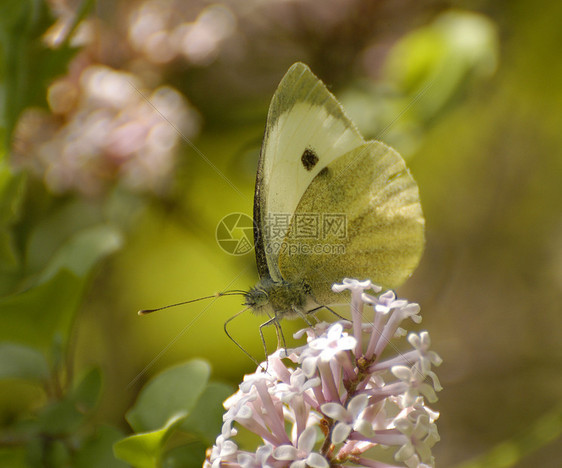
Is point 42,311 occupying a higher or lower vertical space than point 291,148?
lower

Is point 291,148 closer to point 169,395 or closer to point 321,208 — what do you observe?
point 321,208

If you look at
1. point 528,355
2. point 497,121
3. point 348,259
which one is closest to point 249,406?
point 348,259

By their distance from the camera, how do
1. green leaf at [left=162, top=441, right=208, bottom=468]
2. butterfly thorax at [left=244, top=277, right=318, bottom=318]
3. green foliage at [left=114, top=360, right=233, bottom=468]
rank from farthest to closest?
1. butterfly thorax at [left=244, top=277, right=318, bottom=318]
2. green leaf at [left=162, top=441, right=208, bottom=468]
3. green foliage at [left=114, top=360, right=233, bottom=468]

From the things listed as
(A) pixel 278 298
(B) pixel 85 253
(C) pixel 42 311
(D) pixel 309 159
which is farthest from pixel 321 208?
(C) pixel 42 311

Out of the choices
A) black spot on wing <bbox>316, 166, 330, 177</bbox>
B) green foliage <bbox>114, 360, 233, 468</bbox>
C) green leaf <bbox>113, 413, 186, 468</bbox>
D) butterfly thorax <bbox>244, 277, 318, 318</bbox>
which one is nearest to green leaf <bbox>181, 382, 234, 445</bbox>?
green foliage <bbox>114, 360, 233, 468</bbox>

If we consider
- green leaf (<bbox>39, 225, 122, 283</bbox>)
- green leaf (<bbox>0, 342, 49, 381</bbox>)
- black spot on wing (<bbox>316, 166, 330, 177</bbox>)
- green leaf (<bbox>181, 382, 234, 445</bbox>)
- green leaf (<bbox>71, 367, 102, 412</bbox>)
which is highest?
black spot on wing (<bbox>316, 166, 330, 177</bbox>)

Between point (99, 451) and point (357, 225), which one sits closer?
point (99, 451)

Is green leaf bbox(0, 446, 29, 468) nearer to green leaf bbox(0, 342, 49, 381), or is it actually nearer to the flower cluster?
green leaf bbox(0, 342, 49, 381)
